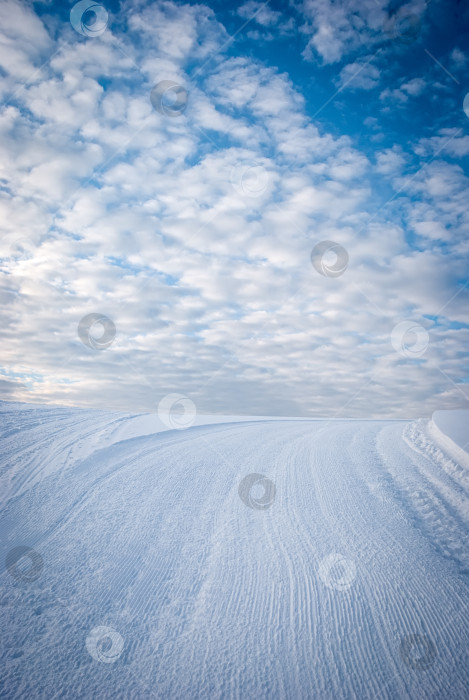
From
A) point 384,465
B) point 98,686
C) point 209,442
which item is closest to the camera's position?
point 98,686

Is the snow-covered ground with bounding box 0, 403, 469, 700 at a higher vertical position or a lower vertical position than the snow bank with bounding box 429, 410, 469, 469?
lower

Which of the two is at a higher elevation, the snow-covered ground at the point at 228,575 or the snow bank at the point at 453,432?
the snow bank at the point at 453,432

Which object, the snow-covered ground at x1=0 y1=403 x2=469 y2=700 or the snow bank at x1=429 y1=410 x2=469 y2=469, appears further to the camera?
the snow bank at x1=429 y1=410 x2=469 y2=469

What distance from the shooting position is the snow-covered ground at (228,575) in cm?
236

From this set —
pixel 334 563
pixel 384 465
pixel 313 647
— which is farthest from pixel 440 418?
pixel 313 647

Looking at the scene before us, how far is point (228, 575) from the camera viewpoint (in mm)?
3215

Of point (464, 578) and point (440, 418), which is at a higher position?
point (440, 418)

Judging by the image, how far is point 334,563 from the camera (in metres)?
3.38

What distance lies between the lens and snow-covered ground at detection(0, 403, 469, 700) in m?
2.36

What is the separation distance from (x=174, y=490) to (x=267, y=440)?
2941 mm

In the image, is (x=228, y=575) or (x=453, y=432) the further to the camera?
(x=453, y=432)

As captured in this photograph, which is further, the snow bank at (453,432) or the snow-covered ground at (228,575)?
the snow bank at (453,432)

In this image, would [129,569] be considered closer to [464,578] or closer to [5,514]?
[5,514]

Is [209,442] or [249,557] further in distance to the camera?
[209,442]
